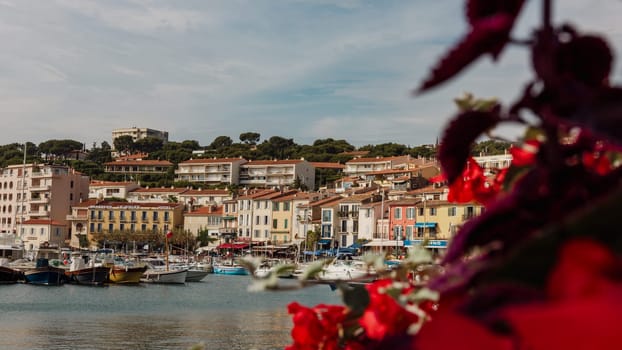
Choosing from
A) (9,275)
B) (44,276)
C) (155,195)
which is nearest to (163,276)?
(44,276)

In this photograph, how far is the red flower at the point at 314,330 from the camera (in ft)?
3.46

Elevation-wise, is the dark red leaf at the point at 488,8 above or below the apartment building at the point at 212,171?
below

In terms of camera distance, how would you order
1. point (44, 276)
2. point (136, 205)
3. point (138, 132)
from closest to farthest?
1. point (44, 276)
2. point (136, 205)
3. point (138, 132)

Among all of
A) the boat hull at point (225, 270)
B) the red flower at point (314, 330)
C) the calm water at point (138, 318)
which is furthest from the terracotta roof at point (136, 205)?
the red flower at point (314, 330)

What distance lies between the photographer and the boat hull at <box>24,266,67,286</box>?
131 ft

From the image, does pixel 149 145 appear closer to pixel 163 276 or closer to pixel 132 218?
pixel 132 218

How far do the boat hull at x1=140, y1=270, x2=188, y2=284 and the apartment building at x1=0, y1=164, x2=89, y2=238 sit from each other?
110ft

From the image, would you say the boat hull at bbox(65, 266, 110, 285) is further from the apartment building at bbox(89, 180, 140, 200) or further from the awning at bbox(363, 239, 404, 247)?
the apartment building at bbox(89, 180, 140, 200)

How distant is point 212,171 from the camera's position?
313ft

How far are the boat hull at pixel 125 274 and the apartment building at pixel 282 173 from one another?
46249 millimetres

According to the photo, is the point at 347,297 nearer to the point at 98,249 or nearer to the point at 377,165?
the point at 98,249

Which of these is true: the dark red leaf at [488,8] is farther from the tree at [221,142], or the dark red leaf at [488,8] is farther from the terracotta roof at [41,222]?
the tree at [221,142]

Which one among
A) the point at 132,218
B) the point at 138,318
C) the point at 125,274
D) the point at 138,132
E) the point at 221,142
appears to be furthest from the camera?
the point at 138,132

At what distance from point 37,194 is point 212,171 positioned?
23.4 meters
